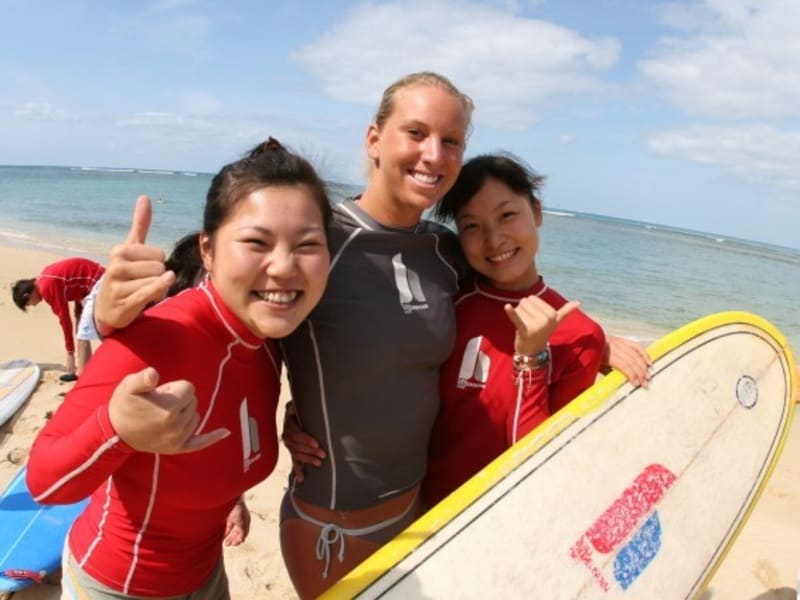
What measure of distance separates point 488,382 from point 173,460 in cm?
102

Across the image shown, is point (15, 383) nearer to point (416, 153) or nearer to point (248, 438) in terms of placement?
point (248, 438)

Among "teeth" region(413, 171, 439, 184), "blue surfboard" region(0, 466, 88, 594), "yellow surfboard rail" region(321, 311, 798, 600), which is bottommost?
"blue surfboard" region(0, 466, 88, 594)

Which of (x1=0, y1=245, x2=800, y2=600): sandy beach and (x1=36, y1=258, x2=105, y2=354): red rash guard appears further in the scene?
(x1=36, y1=258, x2=105, y2=354): red rash guard

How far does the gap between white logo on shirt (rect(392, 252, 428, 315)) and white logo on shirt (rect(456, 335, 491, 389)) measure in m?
0.31

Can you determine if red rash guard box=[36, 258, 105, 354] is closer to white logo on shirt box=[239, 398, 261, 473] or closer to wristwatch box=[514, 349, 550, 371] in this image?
white logo on shirt box=[239, 398, 261, 473]

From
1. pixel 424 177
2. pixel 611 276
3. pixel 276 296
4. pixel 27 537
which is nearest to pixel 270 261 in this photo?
pixel 276 296

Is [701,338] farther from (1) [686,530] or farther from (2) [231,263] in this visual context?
(2) [231,263]

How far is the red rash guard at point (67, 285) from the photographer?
5.35 meters

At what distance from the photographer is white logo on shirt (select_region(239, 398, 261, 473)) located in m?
1.46

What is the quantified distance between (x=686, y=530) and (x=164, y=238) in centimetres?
1786

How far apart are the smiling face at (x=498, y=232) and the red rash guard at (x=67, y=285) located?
4716mm

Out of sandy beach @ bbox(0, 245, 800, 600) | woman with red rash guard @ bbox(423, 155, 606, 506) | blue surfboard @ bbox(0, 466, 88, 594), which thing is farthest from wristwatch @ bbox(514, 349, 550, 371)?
blue surfboard @ bbox(0, 466, 88, 594)

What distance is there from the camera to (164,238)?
17.8m

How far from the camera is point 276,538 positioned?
3576 mm
